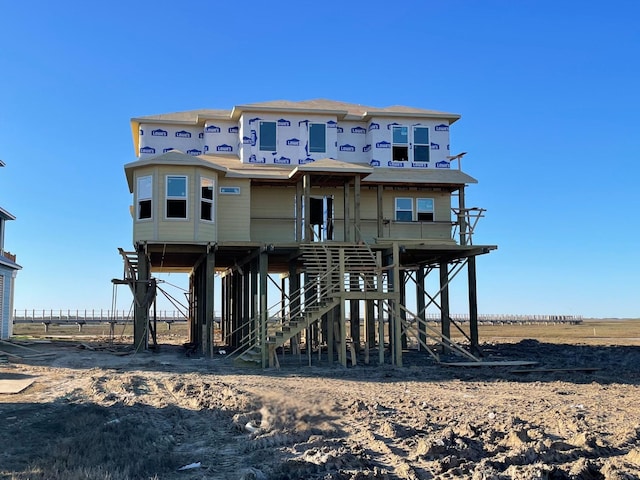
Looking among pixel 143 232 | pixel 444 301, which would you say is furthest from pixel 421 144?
pixel 143 232

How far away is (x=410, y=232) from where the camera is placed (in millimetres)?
27031

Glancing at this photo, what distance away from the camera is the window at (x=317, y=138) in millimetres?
27266

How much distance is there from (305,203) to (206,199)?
364cm

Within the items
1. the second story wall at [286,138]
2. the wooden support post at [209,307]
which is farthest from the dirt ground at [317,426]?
the second story wall at [286,138]

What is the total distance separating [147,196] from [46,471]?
16.7 m

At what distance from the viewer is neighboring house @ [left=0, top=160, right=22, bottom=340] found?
34094 millimetres

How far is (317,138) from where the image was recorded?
2734 centimetres

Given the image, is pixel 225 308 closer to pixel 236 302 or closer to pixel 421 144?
pixel 236 302

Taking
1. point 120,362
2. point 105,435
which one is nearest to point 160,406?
point 105,435

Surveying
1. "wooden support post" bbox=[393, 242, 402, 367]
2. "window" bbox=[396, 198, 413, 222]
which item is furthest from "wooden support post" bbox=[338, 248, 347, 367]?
"window" bbox=[396, 198, 413, 222]

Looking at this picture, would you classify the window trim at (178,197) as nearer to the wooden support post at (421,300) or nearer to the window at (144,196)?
the window at (144,196)

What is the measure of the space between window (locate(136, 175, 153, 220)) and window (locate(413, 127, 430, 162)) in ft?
35.5

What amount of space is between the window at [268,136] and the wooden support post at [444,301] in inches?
347

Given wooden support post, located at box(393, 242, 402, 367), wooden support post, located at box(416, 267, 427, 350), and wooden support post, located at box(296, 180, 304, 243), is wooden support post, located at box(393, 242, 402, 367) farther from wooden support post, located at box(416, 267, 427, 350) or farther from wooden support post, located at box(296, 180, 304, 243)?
wooden support post, located at box(416, 267, 427, 350)
